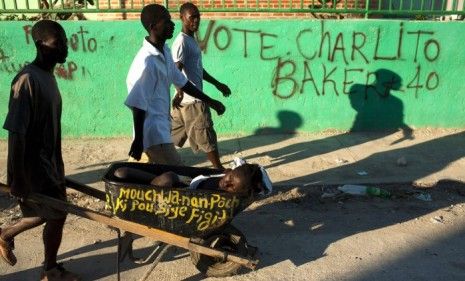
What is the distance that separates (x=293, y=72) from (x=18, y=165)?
14.2ft

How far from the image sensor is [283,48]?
6.48m

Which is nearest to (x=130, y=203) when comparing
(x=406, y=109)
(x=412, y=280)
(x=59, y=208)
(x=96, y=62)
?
→ (x=59, y=208)

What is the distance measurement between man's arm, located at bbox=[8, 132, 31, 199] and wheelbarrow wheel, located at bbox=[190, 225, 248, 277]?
1170 millimetres

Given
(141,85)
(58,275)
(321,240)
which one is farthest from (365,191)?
(58,275)

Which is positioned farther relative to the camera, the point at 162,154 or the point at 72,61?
the point at 72,61

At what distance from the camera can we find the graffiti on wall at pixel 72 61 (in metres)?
6.25

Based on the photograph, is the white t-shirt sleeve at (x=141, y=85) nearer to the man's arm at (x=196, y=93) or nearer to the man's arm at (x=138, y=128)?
the man's arm at (x=138, y=128)

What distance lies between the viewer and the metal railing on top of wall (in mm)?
6207

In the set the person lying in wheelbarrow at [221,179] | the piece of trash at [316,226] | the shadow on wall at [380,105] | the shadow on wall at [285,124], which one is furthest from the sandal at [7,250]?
the shadow on wall at [380,105]

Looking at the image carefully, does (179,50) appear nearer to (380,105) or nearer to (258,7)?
(258,7)

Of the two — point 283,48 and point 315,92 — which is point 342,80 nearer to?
point 315,92

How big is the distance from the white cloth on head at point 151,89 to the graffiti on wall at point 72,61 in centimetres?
279

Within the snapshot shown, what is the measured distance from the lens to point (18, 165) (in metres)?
2.91

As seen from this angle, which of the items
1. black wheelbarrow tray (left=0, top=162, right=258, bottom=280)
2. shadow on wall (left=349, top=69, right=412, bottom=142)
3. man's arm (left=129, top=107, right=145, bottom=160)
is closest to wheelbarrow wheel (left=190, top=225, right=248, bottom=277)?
black wheelbarrow tray (left=0, top=162, right=258, bottom=280)
